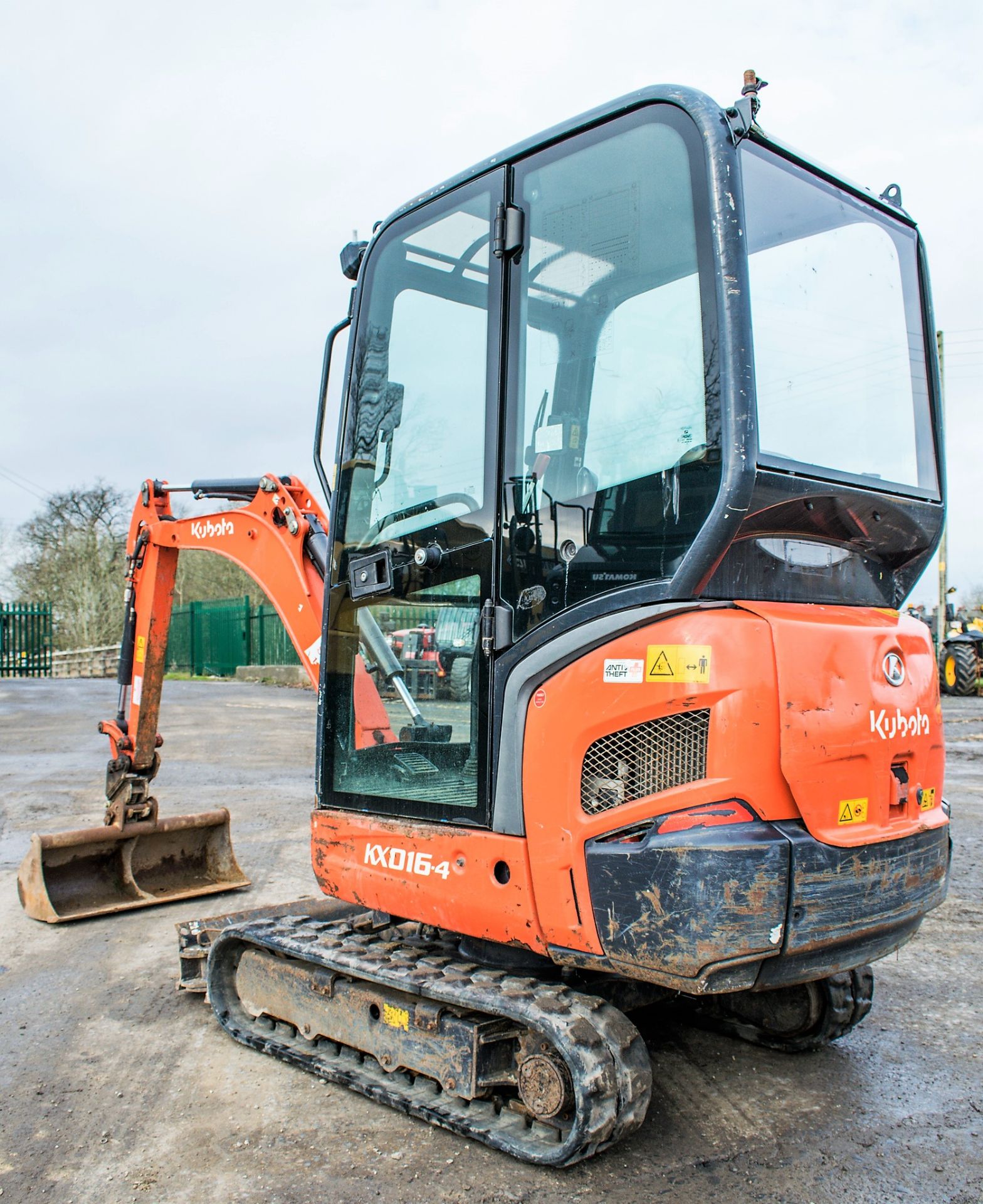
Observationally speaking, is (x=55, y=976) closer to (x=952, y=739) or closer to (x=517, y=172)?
(x=517, y=172)

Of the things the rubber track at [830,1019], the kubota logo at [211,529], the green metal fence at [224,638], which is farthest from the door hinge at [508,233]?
the green metal fence at [224,638]

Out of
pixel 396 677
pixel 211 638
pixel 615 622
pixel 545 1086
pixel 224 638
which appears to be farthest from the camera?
pixel 211 638

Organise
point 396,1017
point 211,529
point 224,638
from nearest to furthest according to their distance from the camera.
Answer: point 396,1017 < point 211,529 < point 224,638

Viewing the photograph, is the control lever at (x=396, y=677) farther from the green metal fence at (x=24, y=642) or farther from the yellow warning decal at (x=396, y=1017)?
the green metal fence at (x=24, y=642)

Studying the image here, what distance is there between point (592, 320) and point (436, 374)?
61 centimetres

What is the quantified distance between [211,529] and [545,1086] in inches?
127

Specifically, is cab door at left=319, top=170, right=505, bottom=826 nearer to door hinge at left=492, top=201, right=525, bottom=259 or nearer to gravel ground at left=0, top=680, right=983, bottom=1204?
door hinge at left=492, top=201, right=525, bottom=259

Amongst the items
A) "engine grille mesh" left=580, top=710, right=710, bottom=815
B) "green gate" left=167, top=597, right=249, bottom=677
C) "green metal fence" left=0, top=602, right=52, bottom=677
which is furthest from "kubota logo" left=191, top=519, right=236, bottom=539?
"green metal fence" left=0, top=602, right=52, bottom=677

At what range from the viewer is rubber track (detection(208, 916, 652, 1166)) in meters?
2.85

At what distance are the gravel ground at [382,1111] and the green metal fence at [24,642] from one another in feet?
79.4

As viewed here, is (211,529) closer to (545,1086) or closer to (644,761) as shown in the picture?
(644,761)

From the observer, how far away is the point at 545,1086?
9.85ft

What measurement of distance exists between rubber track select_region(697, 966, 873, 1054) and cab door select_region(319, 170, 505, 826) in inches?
61.1

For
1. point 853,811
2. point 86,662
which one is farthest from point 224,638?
point 853,811
